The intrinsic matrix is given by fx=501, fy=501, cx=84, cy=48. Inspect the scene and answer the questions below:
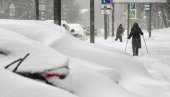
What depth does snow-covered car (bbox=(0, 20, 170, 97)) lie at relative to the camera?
664cm

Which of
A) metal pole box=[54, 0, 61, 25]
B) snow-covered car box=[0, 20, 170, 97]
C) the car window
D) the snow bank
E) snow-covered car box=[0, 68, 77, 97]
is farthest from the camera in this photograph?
metal pole box=[54, 0, 61, 25]

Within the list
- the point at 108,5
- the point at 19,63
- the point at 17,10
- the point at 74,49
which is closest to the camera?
the point at 19,63

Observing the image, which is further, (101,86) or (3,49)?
(101,86)

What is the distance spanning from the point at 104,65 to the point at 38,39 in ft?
5.52

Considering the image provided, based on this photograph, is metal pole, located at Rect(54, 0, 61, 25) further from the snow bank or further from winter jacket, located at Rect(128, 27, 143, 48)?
the snow bank

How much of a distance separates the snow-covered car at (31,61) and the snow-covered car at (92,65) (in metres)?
0.34

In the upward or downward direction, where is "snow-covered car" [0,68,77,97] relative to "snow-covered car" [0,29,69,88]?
downward

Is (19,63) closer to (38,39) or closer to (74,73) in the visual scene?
(74,73)

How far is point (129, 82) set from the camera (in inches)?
355

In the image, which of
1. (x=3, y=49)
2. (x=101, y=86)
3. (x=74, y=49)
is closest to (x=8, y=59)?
(x=3, y=49)

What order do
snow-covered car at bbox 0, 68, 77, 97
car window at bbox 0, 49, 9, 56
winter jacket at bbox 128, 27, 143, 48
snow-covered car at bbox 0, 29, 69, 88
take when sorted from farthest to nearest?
1. winter jacket at bbox 128, 27, 143, 48
2. car window at bbox 0, 49, 9, 56
3. snow-covered car at bbox 0, 29, 69, 88
4. snow-covered car at bbox 0, 68, 77, 97

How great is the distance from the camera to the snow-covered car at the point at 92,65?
6.64m

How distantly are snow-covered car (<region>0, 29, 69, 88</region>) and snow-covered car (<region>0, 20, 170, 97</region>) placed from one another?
34 cm

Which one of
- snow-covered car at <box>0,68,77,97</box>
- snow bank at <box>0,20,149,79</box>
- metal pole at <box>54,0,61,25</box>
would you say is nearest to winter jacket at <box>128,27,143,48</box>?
metal pole at <box>54,0,61,25</box>
